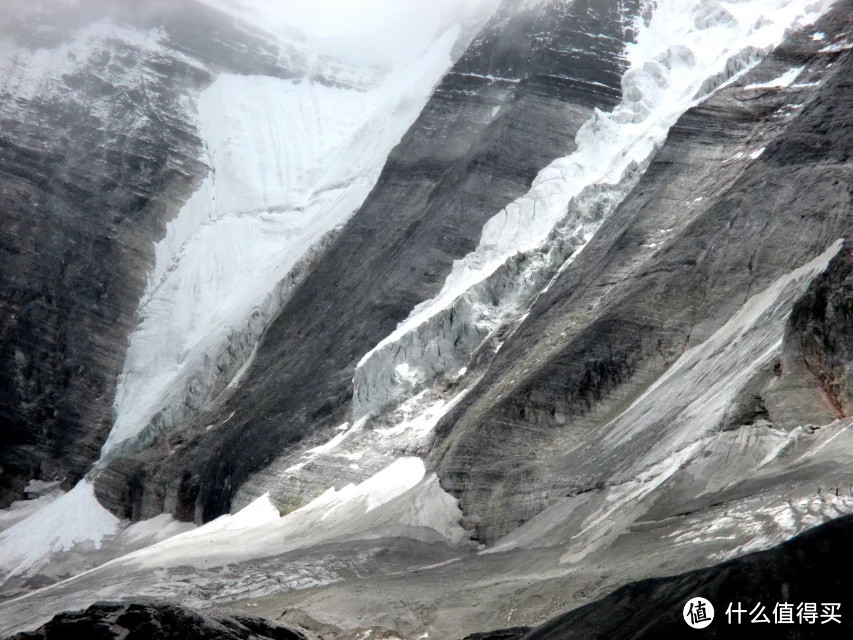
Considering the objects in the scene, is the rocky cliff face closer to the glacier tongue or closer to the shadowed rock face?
the glacier tongue

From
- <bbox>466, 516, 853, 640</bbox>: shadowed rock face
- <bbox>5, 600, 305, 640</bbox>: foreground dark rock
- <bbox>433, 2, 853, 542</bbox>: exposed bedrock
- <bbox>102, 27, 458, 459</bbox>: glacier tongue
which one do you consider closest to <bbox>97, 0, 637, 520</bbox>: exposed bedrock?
<bbox>102, 27, 458, 459</bbox>: glacier tongue

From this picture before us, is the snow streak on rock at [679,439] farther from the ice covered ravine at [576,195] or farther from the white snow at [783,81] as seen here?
the white snow at [783,81]

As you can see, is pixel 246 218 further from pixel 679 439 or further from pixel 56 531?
pixel 679 439

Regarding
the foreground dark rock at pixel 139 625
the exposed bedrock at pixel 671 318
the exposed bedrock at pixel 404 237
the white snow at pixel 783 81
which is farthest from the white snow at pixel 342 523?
the white snow at pixel 783 81

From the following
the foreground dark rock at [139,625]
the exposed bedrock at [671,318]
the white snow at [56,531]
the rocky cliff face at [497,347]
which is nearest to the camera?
the foreground dark rock at [139,625]

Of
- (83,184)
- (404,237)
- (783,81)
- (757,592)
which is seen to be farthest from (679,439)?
Result: (83,184)
